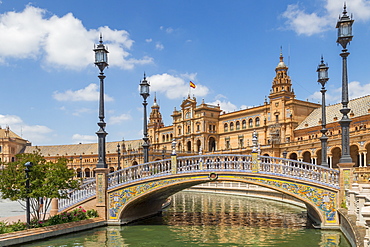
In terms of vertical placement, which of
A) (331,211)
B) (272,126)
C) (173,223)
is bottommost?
(173,223)

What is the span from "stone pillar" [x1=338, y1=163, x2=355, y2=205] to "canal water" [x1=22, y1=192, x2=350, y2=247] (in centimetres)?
164

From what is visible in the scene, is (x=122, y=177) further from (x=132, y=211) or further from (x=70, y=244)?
(x=70, y=244)

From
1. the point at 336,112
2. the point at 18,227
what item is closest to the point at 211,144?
the point at 336,112

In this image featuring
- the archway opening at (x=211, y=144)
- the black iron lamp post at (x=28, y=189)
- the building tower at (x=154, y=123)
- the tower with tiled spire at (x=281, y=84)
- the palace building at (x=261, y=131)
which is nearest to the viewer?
the black iron lamp post at (x=28, y=189)

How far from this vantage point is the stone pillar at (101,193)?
1872cm

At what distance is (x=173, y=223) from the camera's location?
20.6 meters

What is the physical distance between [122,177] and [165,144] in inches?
2873

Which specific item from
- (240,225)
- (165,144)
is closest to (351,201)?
(240,225)

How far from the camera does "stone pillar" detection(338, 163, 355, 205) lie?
15984 millimetres

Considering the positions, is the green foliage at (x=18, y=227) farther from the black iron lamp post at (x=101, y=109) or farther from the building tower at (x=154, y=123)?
the building tower at (x=154, y=123)

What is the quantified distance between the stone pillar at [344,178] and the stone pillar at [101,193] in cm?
1126

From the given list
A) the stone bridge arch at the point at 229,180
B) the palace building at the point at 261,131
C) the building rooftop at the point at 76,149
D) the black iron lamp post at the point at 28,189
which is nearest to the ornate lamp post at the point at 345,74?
the stone bridge arch at the point at 229,180

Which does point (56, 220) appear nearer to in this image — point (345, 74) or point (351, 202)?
point (351, 202)

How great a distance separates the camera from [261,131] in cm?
6750
